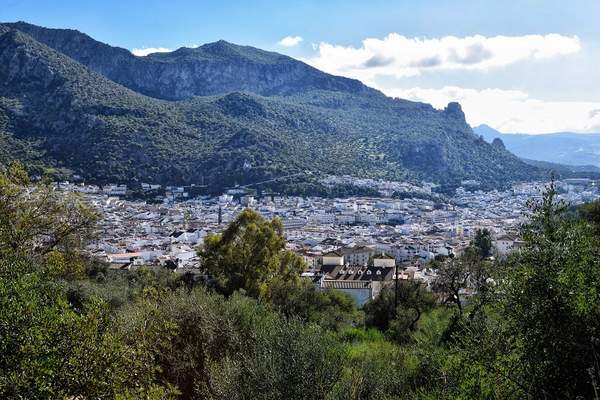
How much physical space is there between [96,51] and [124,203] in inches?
3710

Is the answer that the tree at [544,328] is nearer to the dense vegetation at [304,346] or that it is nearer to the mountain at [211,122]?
the dense vegetation at [304,346]

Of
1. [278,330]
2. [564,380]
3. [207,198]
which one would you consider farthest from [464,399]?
[207,198]

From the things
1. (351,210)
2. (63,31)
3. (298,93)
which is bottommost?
(351,210)

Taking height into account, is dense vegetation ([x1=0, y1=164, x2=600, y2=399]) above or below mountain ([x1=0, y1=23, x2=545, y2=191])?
below

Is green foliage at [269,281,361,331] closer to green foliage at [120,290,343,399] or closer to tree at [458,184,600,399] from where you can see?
green foliage at [120,290,343,399]

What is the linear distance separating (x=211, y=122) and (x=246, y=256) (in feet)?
352

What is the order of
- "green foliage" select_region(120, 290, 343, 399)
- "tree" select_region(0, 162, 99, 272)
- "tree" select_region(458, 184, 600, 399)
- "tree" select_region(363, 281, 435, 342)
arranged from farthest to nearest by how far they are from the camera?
"tree" select_region(363, 281, 435, 342) → "tree" select_region(0, 162, 99, 272) → "green foliage" select_region(120, 290, 343, 399) → "tree" select_region(458, 184, 600, 399)

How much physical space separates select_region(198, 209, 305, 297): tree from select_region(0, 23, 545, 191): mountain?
2435 inches

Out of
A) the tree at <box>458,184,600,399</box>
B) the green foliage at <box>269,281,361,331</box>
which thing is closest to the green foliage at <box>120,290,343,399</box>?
Answer: the tree at <box>458,184,600,399</box>

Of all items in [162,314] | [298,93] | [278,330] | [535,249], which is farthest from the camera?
[298,93]

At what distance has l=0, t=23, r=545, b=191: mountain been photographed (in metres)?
98.8

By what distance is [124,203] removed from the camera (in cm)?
8769

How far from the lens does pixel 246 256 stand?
19156mm

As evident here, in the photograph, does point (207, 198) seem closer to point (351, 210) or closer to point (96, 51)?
point (351, 210)
